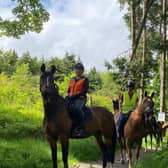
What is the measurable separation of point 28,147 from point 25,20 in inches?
303

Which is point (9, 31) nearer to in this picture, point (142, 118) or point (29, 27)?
point (29, 27)

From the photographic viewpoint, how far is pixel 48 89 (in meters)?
9.09

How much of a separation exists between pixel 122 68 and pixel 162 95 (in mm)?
3966

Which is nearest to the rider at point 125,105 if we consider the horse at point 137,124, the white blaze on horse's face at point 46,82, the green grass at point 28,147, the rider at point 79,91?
the horse at point 137,124

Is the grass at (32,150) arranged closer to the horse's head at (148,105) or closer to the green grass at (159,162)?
the green grass at (159,162)

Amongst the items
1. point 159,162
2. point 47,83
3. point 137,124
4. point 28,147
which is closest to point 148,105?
point 137,124

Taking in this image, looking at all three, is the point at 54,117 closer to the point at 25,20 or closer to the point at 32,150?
the point at 32,150

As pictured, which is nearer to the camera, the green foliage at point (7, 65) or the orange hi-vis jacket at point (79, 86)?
the orange hi-vis jacket at point (79, 86)

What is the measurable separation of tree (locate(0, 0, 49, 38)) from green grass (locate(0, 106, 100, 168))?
4.08m

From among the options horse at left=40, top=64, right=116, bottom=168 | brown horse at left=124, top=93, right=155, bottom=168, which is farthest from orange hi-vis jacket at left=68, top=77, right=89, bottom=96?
brown horse at left=124, top=93, right=155, bottom=168

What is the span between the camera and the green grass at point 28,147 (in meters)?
10.2

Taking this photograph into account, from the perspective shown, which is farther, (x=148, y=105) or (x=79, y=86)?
(x=148, y=105)

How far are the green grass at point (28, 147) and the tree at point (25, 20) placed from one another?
408 cm

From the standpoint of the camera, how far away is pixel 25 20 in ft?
60.2
